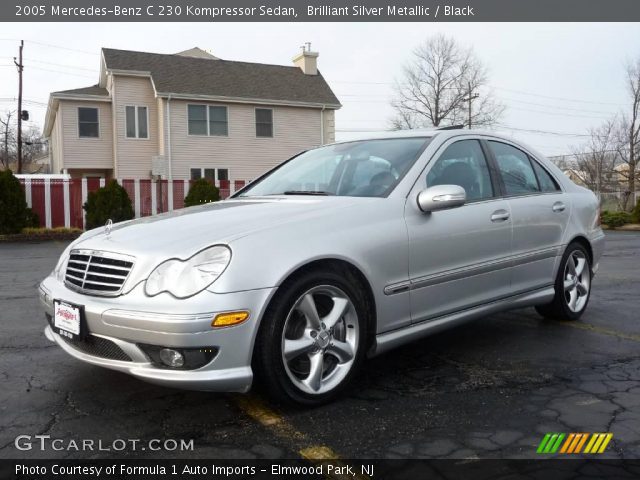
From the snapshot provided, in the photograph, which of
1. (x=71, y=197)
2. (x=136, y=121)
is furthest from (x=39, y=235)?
(x=136, y=121)

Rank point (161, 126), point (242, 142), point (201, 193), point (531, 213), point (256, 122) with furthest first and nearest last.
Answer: point (256, 122)
point (242, 142)
point (161, 126)
point (201, 193)
point (531, 213)

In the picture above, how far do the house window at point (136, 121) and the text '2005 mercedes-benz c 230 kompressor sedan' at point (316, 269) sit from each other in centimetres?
2141

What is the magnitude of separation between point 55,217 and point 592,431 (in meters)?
17.9

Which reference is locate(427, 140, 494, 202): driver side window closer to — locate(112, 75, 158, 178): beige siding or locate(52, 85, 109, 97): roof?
locate(112, 75, 158, 178): beige siding

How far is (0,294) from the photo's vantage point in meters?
7.01

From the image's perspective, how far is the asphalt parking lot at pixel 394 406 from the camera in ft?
9.25

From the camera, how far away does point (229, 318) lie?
2893mm

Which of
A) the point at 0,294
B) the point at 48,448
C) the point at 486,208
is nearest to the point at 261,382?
the point at 48,448

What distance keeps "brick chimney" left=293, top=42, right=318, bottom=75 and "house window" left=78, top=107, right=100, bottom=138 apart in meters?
9.72

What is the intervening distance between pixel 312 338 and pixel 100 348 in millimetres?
1123

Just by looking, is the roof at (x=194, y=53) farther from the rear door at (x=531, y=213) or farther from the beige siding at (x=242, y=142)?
the rear door at (x=531, y=213)

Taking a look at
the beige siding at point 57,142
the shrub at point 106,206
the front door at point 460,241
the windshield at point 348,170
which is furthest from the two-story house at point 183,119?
the front door at point 460,241

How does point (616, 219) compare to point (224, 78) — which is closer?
point (616, 219)

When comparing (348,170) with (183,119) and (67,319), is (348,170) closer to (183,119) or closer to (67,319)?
(67,319)
